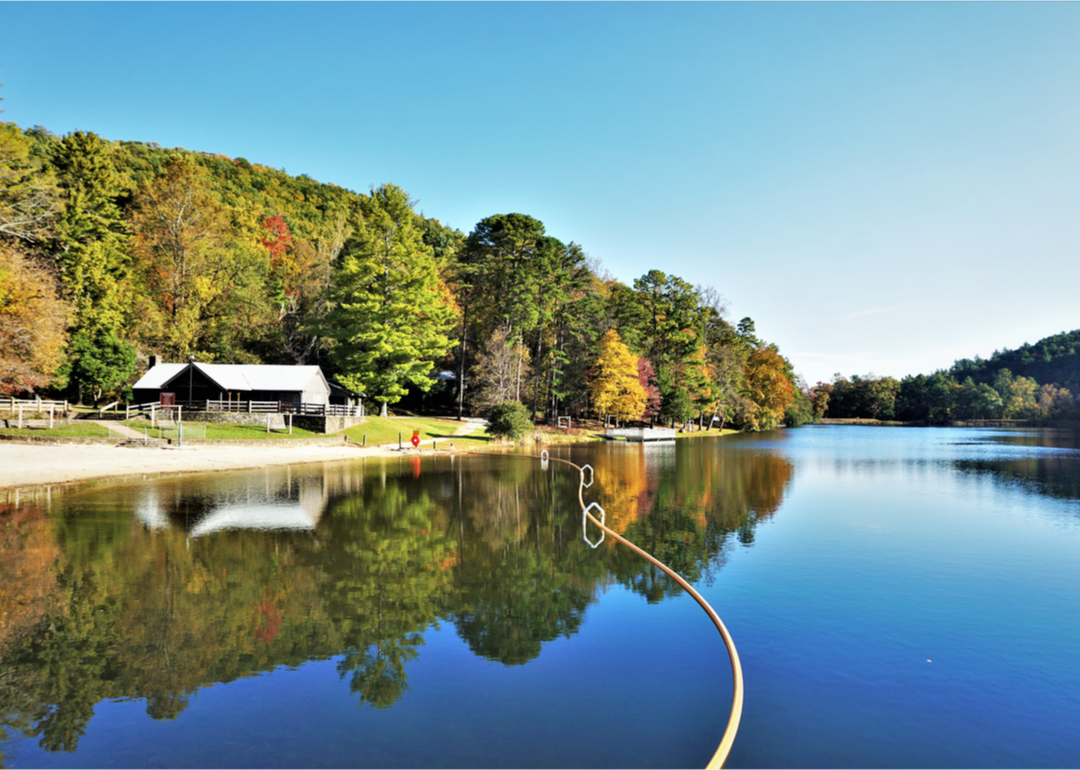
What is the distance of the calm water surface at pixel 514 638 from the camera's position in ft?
21.7

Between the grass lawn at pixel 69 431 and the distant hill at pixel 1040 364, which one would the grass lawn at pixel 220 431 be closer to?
the grass lawn at pixel 69 431

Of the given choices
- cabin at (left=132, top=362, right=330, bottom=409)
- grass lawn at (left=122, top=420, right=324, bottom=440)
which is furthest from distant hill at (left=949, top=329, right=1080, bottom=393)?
grass lawn at (left=122, top=420, right=324, bottom=440)

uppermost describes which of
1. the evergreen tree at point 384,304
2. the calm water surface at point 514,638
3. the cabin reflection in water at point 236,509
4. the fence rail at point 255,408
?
the evergreen tree at point 384,304

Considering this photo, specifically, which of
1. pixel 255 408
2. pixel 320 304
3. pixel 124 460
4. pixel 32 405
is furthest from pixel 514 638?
pixel 320 304

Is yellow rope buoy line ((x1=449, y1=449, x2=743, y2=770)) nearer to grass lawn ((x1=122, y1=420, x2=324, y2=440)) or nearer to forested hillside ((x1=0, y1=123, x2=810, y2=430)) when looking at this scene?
grass lawn ((x1=122, y1=420, x2=324, y2=440))

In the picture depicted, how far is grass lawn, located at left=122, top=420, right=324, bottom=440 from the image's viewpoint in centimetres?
3578

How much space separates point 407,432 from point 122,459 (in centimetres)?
2021

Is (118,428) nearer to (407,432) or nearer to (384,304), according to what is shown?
(407,432)

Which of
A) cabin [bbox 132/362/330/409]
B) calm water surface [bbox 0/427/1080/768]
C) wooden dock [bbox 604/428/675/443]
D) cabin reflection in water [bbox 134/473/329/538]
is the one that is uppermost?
cabin [bbox 132/362/330/409]

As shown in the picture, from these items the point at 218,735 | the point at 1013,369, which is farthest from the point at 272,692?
the point at 1013,369

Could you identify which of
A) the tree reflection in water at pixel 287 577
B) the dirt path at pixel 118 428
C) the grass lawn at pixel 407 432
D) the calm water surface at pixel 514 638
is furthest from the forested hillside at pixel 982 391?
the dirt path at pixel 118 428

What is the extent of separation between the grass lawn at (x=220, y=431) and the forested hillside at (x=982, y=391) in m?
120

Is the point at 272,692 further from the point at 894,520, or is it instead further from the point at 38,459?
the point at 38,459

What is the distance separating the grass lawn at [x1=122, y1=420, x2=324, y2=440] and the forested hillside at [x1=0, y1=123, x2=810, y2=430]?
19.4 ft
